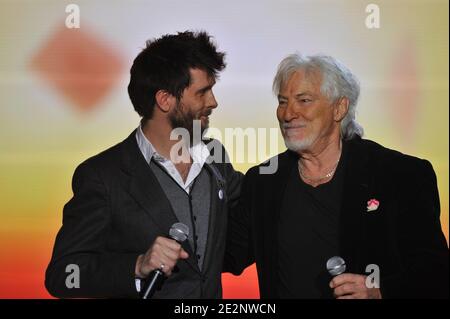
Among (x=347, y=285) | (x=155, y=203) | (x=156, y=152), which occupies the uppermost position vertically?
(x=156, y=152)

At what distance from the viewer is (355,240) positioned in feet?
8.09

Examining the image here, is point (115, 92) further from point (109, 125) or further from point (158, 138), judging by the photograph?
point (158, 138)

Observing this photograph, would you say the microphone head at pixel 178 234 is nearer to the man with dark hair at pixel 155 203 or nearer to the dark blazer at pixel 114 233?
the man with dark hair at pixel 155 203

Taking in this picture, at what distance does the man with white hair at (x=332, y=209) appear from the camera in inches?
95.0

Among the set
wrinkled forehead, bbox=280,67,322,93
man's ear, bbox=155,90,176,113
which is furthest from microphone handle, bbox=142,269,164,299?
wrinkled forehead, bbox=280,67,322,93

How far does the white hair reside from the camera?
8.72 feet

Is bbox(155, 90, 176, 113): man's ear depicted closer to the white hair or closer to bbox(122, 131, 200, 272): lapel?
bbox(122, 131, 200, 272): lapel

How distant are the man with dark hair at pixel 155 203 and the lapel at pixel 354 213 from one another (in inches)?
17.1

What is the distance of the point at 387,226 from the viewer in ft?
8.04

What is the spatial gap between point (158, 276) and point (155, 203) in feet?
1.19

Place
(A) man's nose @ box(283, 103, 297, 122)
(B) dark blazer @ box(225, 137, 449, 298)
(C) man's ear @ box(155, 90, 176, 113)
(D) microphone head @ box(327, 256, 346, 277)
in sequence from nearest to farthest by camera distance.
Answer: (D) microphone head @ box(327, 256, 346, 277) → (B) dark blazer @ box(225, 137, 449, 298) → (A) man's nose @ box(283, 103, 297, 122) → (C) man's ear @ box(155, 90, 176, 113)

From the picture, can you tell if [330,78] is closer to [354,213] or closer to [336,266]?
[354,213]

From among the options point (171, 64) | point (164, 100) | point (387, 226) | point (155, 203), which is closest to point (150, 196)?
point (155, 203)
